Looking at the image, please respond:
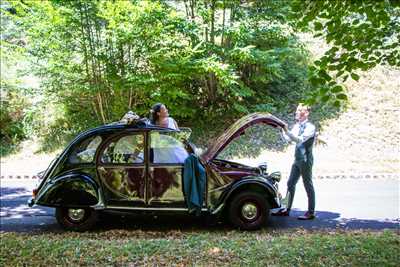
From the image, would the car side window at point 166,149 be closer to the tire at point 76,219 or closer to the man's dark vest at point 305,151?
the tire at point 76,219

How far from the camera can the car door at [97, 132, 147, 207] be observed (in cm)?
656

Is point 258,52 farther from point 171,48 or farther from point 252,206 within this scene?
point 252,206

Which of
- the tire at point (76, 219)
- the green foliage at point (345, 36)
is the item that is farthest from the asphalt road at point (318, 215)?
the green foliage at point (345, 36)

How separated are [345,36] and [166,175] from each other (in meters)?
3.41

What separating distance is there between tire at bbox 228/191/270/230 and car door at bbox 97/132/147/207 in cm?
145

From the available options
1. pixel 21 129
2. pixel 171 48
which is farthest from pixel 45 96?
pixel 171 48

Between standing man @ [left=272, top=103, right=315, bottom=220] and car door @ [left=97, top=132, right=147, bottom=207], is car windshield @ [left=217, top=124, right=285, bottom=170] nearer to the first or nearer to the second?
standing man @ [left=272, top=103, right=315, bottom=220]

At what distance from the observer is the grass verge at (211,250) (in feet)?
15.9

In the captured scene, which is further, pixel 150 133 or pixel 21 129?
pixel 21 129

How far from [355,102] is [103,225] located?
45.5ft

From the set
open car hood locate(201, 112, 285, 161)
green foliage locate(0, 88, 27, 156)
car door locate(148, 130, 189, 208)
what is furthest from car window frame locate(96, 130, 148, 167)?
green foliage locate(0, 88, 27, 156)

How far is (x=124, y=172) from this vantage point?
6566 millimetres

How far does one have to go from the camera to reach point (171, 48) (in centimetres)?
1340

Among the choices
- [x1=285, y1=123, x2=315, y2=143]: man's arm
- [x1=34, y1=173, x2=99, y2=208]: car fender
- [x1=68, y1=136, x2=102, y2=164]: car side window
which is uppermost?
[x1=285, y1=123, x2=315, y2=143]: man's arm
